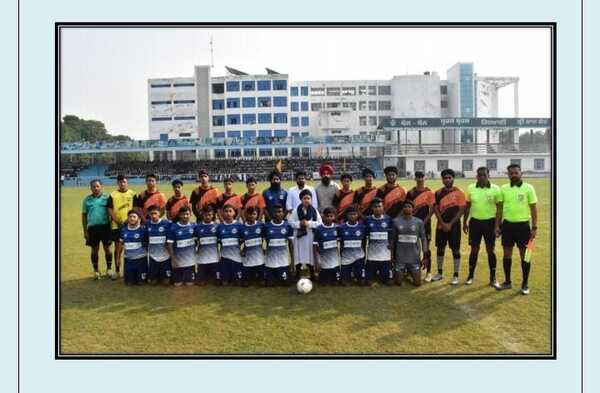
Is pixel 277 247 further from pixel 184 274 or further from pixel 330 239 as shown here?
pixel 184 274

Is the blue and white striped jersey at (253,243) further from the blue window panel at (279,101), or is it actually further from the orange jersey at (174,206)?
the blue window panel at (279,101)

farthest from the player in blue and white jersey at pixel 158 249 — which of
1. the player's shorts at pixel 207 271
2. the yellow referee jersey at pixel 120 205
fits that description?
the yellow referee jersey at pixel 120 205

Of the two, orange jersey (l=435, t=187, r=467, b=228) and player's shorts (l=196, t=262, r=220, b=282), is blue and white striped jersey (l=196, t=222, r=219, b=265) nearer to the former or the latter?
player's shorts (l=196, t=262, r=220, b=282)

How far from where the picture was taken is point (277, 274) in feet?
22.5

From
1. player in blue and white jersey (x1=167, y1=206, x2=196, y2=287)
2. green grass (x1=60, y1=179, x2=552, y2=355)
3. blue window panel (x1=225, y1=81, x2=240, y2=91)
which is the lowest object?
green grass (x1=60, y1=179, x2=552, y2=355)

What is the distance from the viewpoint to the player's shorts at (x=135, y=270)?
698 centimetres

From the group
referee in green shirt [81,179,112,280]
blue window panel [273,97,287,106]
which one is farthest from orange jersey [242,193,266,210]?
blue window panel [273,97,287,106]

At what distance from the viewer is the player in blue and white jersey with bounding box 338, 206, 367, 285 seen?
6.83 meters

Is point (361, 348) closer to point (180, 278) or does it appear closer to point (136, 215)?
point (180, 278)

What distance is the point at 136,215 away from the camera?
691cm

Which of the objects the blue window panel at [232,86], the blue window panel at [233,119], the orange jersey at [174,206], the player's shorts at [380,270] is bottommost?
the player's shorts at [380,270]

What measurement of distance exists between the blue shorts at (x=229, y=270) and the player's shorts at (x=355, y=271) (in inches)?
60.7

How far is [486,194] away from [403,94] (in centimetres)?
5677

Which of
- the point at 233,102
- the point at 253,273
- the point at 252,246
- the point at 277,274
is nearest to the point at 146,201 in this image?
the point at 252,246
